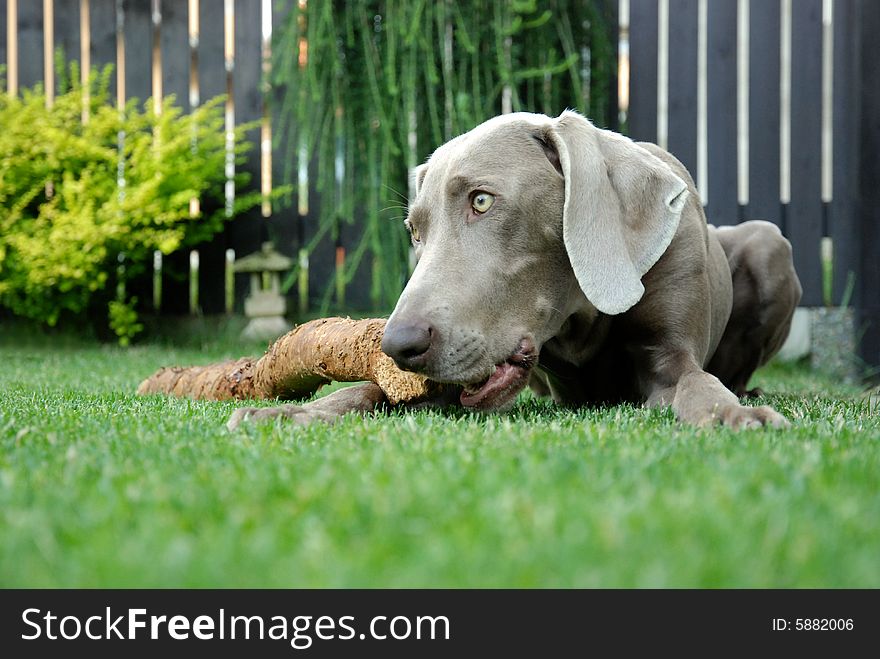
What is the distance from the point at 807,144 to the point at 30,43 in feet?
19.0

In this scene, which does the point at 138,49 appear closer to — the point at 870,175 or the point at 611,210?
the point at 870,175

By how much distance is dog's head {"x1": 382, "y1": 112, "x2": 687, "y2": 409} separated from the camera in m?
2.03

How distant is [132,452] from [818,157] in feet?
16.9

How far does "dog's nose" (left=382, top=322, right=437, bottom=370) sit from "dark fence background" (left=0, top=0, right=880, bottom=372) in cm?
391

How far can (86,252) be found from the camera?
18.2 ft

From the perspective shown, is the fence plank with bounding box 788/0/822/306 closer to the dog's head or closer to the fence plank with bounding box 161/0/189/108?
the dog's head

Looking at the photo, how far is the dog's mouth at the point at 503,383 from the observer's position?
2.10 meters

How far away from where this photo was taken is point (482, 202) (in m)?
2.17

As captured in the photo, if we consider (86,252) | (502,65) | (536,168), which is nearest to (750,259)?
(536,168)

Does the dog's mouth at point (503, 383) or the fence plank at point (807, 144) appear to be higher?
the fence plank at point (807, 144)

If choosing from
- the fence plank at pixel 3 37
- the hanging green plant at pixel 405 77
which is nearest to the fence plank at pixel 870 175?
the hanging green plant at pixel 405 77

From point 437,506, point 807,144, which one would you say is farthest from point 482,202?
point 807,144

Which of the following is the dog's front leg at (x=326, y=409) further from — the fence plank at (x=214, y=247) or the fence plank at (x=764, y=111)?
the fence plank at (x=214, y=247)

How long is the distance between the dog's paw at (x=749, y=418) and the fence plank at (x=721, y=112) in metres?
4.05
